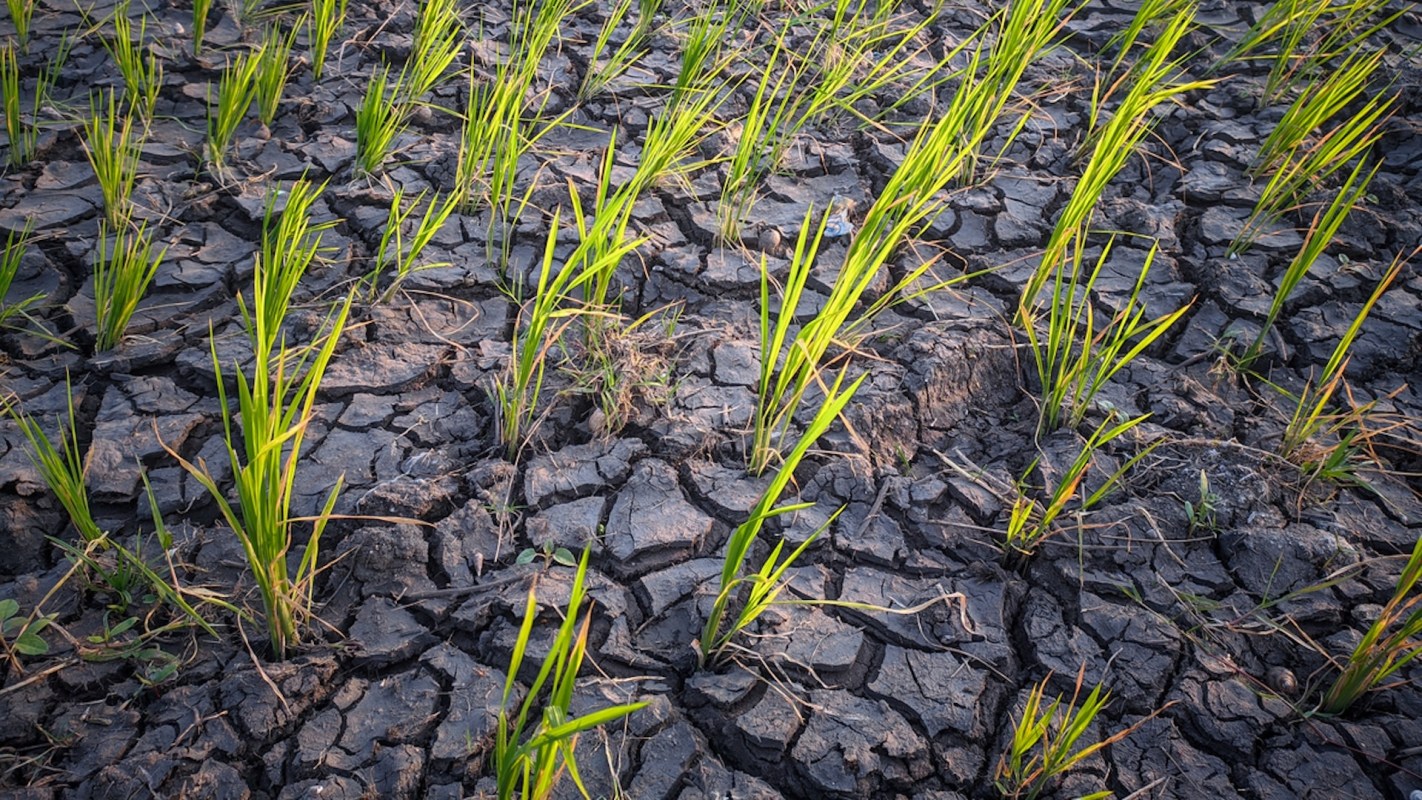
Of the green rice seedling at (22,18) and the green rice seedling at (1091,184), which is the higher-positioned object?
the green rice seedling at (1091,184)

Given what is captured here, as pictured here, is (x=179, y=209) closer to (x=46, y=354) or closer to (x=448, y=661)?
(x=46, y=354)

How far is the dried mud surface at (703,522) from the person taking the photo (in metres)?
1.38

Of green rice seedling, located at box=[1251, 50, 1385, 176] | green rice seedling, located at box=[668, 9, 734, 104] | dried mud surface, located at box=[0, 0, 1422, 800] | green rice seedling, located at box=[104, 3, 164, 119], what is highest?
green rice seedling, located at box=[1251, 50, 1385, 176]

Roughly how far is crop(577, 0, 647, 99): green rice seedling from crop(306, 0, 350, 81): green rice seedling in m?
0.65

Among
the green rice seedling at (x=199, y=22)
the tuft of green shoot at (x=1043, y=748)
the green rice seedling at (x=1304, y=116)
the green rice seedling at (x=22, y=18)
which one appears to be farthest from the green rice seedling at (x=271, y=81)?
the green rice seedling at (x=1304, y=116)

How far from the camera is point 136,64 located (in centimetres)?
240

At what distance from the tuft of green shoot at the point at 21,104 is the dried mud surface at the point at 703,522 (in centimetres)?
5

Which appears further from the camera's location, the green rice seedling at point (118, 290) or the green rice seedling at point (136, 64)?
the green rice seedling at point (136, 64)

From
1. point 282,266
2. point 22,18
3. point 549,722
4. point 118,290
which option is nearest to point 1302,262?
point 549,722

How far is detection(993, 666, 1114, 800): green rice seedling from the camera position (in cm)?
130

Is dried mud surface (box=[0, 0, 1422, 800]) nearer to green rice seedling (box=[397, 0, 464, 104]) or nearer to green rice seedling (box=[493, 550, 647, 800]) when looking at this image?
green rice seedling (box=[397, 0, 464, 104])

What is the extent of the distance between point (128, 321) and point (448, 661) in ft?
3.27

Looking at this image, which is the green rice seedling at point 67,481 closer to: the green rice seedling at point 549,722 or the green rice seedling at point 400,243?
the green rice seedling at point 400,243

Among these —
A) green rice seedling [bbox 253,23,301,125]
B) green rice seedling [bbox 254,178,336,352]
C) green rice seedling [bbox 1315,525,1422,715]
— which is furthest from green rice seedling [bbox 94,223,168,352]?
green rice seedling [bbox 1315,525,1422,715]
